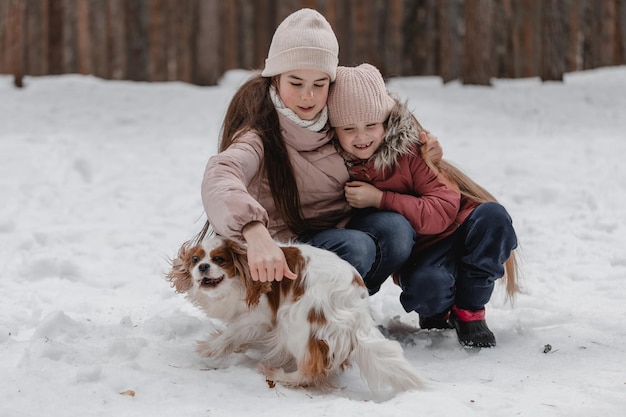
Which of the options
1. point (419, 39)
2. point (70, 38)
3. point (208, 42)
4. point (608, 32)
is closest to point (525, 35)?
point (608, 32)

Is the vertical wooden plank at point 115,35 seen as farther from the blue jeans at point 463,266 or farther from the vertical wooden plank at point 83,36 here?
the blue jeans at point 463,266

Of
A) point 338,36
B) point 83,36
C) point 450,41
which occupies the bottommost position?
point 450,41

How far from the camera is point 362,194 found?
3.17 metres

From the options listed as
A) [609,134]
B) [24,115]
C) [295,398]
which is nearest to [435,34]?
[609,134]

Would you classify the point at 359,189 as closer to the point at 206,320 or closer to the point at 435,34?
the point at 206,320

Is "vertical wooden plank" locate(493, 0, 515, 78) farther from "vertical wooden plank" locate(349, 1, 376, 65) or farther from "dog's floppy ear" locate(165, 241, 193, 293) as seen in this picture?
"dog's floppy ear" locate(165, 241, 193, 293)

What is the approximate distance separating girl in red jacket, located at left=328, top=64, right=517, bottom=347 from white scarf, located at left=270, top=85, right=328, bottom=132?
0.16 ft

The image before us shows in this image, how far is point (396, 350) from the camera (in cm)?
264

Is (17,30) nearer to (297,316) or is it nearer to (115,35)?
(115,35)

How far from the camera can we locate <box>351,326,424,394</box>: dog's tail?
258cm

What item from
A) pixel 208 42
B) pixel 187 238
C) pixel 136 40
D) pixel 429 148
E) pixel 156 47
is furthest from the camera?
pixel 156 47

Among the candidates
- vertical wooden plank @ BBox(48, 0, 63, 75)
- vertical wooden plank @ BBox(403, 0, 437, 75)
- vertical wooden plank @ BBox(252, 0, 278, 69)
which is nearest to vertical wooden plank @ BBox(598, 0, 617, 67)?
vertical wooden plank @ BBox(403, 0, 437, 75)

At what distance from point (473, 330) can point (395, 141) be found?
0.92m

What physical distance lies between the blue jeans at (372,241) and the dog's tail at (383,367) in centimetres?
47
